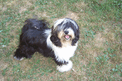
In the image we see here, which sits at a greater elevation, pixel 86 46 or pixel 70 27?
pixel 70 27

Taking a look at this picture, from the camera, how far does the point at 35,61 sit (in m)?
4.11

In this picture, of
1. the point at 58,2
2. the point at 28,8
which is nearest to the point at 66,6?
the point at 58,2

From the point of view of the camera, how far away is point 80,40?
459cm

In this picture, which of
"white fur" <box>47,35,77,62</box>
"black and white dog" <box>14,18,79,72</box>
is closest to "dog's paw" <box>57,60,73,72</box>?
"black and white dog" <box>14,18,79,72</box>

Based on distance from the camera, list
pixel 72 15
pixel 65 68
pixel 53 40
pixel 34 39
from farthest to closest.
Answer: pixel 72 15, pixel 65 68, pixel 34 39, pixel 53 40

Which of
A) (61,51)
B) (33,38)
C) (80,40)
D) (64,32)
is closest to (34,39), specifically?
(33,38)

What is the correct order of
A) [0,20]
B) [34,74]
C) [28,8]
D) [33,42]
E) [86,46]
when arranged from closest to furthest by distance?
[33,42] → [34,74] → [86,46] → [0,20] → [28,8]

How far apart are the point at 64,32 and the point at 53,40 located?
16.5 inches

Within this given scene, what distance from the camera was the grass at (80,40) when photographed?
3.85m

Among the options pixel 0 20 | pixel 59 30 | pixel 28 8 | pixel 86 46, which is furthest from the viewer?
pixel 28 8

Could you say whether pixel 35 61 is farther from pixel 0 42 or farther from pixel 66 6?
pixel 66 6

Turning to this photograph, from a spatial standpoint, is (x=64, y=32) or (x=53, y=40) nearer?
(x=64, y=32)

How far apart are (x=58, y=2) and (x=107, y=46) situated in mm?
3479

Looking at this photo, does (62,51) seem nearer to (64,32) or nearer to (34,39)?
(64,32)
